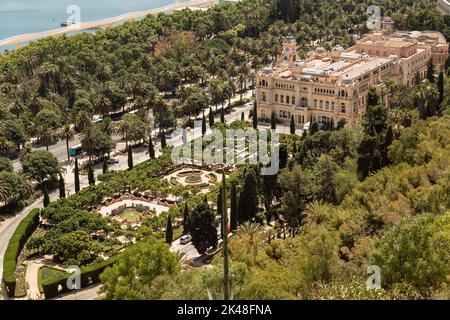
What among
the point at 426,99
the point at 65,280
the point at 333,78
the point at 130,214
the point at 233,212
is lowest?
the point at 130,214

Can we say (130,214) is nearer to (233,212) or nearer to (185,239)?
(185,239)

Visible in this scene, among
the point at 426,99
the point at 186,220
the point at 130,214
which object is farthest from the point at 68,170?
the point at 426,99

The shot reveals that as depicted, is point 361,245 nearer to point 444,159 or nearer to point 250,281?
point 250,281

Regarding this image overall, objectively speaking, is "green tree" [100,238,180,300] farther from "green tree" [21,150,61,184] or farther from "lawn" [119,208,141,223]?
"green tree" [21,150,61,184]

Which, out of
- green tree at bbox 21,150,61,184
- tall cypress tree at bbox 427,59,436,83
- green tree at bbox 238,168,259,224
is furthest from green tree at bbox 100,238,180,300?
tall cypress tree at bbox 427,59,436,83
